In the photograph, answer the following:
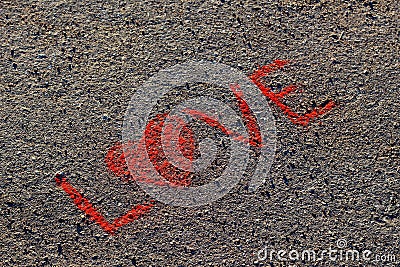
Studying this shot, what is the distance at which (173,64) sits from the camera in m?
3.66

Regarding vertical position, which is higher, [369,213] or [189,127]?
[189,127]

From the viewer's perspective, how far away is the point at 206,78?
364cm

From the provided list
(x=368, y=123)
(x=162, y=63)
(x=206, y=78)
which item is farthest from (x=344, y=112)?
(x=162, y=63)

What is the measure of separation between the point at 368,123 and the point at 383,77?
1.10 ft

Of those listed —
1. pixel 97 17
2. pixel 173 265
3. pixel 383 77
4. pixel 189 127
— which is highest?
pixel 97 17

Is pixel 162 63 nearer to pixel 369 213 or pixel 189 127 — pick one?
pixel 189 127

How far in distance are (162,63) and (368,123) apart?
1.44 meters

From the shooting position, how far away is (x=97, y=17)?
12.2 ft

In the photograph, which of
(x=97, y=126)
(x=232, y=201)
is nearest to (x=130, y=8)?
(x=97, y=126)

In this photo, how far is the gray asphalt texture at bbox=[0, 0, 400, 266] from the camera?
3.51 metres

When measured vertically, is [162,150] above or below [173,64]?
below

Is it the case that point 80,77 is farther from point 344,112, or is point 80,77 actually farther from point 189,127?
point 344,112

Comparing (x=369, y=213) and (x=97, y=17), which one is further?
(x=97, y=17)

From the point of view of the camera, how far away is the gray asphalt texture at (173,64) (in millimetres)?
3512
